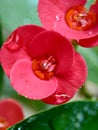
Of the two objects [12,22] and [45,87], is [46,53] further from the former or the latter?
[12,22]

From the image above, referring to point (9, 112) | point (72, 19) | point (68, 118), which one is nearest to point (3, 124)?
point (9, 112)

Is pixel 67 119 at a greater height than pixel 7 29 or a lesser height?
lesser

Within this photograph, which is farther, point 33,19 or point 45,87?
point 33,19

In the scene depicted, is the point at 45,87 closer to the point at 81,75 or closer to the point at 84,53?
the point at 81,75

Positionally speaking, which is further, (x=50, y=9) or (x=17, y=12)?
(x=17, y=12)

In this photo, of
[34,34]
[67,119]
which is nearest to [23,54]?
[34,34]

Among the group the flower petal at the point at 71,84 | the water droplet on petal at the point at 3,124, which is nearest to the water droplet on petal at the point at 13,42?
the flower petal at the point at 71,84

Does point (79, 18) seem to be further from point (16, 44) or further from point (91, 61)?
point (91, 61)
